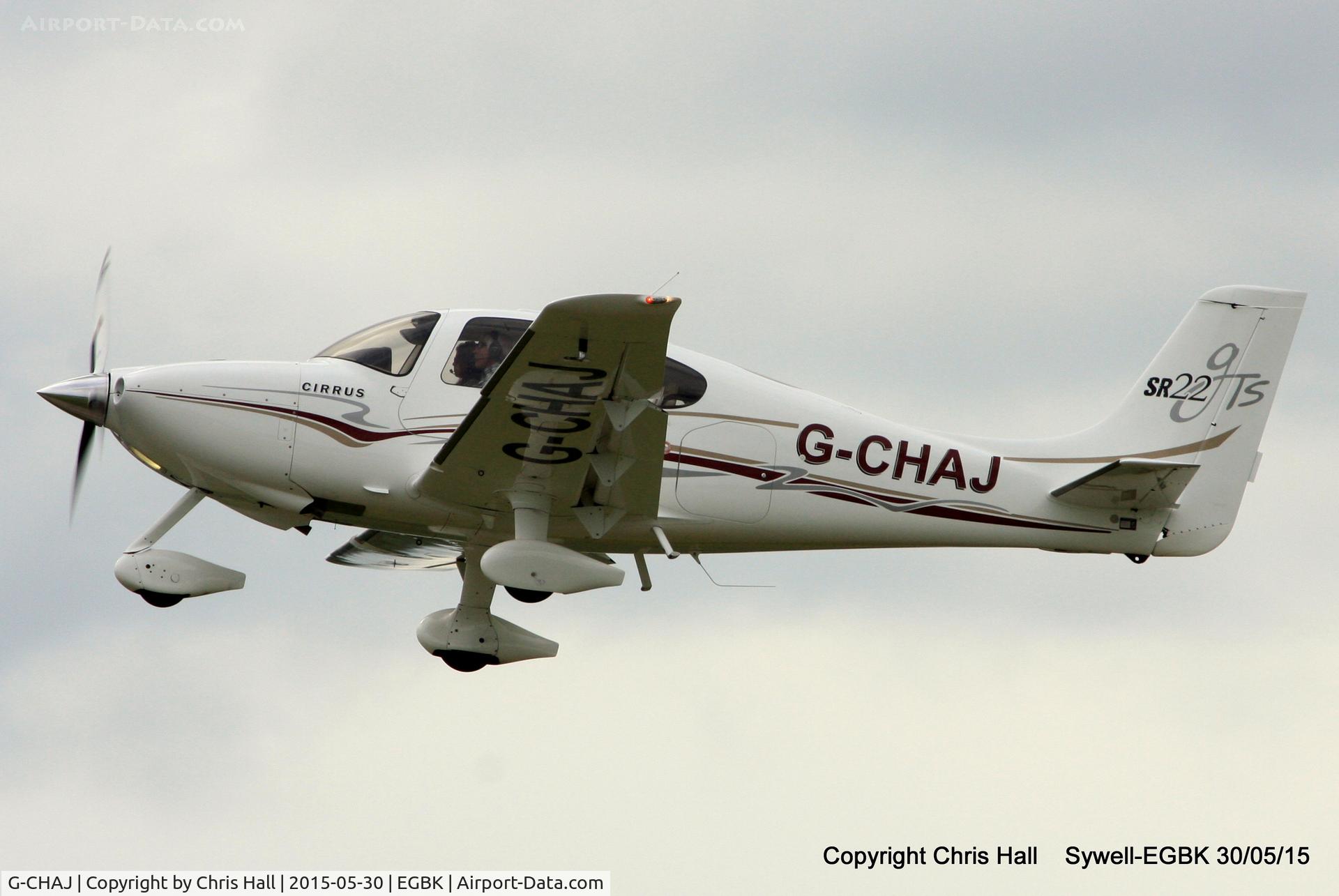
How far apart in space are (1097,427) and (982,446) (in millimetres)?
1509

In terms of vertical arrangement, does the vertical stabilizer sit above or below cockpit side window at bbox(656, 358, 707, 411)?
above

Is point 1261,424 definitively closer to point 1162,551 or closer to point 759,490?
point 1162,551

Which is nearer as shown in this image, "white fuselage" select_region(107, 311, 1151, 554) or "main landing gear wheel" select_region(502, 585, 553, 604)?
"white fuselage" select_region(107, 311, 1151, 554)

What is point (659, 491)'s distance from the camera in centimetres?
1291

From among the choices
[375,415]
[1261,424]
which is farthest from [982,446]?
[375,415]

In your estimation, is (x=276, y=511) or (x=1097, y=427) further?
(x=1097, y=427)

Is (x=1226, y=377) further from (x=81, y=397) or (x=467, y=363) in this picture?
(x=81, y=397)

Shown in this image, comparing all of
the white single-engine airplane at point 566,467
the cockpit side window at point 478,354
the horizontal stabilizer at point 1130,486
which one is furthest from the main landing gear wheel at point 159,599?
the horizontal stabilizer at point 1130,486

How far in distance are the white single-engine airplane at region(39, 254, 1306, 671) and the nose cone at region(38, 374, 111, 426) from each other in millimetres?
19

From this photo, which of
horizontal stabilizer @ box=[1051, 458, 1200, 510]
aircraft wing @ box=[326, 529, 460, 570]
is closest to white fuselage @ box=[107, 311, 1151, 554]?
horizontal stabilizer @ box=[1051, 458, 1200, 510]

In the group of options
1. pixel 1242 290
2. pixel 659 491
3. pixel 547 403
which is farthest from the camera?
pixel 1242 290

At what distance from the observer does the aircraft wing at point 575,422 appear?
10898mm

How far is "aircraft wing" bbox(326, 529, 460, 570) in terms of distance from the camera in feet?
50.8

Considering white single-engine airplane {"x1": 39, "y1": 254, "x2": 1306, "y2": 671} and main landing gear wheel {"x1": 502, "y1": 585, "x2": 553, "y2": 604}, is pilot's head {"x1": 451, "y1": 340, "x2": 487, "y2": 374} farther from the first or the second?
main landing gear wheel {"x1": 502, "y1": 585, "x2": 553, "y2": 604}
